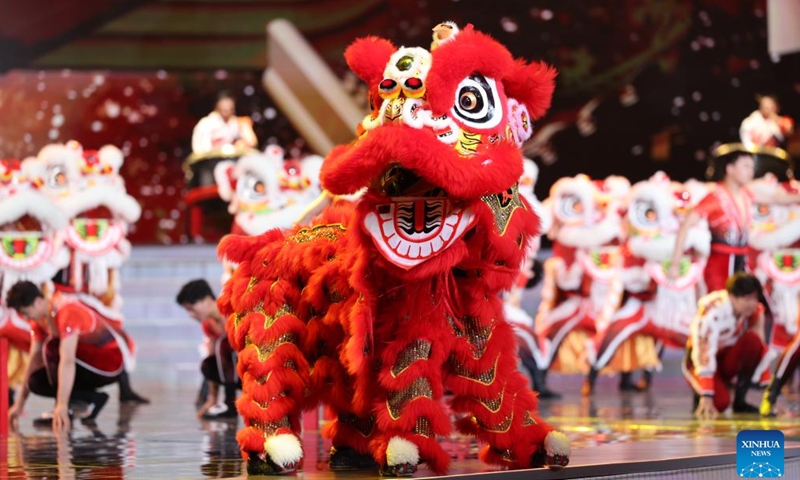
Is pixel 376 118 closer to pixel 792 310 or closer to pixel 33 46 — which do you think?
pixel 792 310

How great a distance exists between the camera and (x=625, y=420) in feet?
22.5

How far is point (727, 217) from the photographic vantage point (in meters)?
9.03

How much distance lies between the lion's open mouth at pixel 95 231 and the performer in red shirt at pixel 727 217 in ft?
11.1

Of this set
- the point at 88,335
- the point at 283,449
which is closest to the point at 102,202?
the point at 88,335

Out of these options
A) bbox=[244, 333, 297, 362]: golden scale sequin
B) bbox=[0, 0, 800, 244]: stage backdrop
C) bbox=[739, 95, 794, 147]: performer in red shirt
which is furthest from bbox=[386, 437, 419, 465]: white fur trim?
bbox=[0, 0, 800, 244]: stage backdrop

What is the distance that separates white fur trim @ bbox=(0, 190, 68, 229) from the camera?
7984 mm

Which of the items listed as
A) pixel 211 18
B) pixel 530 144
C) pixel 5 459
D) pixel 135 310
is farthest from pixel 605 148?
pixel 5 459

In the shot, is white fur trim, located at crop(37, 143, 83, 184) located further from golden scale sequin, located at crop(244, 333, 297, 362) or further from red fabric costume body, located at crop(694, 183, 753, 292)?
golden scale sequin, located at crop(244, 333, 297, 362)

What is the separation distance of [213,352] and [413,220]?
334cm

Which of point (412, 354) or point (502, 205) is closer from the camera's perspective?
point (412, 354)

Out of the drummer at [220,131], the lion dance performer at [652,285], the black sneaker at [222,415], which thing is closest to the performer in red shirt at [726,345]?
the lion dance performer at [652,285]

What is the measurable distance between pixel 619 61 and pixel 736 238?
5.19m

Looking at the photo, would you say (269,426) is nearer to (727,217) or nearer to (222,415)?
(222,415)

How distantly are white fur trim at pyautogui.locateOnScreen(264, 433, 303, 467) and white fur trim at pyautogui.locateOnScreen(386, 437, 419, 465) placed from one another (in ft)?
1.02
